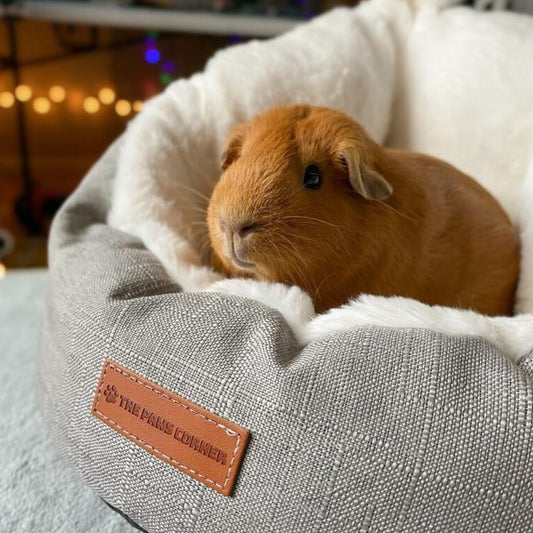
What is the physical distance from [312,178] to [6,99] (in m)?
1.97

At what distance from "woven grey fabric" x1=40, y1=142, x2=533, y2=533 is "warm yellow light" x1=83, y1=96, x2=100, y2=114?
190 centimetres

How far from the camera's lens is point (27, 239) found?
6.97 ft

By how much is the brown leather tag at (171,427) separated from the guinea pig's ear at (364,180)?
305 millimetres

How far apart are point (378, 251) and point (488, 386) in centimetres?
28

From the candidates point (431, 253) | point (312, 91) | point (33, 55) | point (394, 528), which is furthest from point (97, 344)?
point (33, 55)

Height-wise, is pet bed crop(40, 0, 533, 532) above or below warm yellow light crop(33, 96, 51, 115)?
above

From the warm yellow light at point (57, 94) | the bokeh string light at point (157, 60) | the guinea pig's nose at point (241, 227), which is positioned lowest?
the warm yellow light at point (57, 94)

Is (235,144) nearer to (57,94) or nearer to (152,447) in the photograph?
(152,447)

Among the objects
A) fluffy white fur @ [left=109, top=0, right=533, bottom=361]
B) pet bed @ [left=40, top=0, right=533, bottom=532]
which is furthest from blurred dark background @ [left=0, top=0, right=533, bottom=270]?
pet bed @ [left=40, top=0, right=533, bottom=532]

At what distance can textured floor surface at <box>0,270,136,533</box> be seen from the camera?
Result: 0.70 m

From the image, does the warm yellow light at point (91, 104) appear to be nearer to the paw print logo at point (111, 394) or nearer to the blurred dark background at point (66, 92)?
the blurred dark background at point (66, 92)

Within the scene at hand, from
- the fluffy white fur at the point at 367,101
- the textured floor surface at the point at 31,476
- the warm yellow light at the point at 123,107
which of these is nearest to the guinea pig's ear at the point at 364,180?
the fluffy white fur at the point at 367,101

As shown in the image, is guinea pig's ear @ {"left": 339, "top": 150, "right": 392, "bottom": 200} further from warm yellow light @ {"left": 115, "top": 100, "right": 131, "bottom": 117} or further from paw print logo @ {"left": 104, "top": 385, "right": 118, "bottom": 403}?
warm yellow light @ {"left": 115, "top": 100, "right": 131, "bottom": 117}

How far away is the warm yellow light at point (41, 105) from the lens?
7.73 feet
